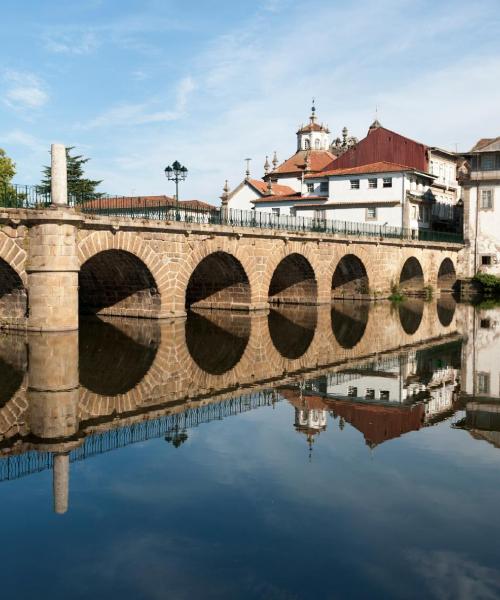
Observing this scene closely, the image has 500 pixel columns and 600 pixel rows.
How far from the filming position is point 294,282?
39.1m

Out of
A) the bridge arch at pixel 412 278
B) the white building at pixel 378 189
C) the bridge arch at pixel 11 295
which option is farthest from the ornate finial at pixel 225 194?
the bridge arch at pixel 11 295

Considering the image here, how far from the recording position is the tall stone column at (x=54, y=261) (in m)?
21.9

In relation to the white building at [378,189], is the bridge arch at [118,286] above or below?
below

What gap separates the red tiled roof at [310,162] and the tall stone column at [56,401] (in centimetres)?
5039

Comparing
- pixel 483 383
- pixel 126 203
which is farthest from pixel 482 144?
pixel 483 383

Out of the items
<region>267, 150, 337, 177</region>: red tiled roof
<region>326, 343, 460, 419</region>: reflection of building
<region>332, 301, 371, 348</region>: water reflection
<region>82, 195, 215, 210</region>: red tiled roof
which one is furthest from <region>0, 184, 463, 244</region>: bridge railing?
<region>267, 150, 337, 177</region>: red tiled roof

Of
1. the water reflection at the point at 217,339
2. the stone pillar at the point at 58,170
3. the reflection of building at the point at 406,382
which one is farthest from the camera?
the stone pillar at the point at 58,170

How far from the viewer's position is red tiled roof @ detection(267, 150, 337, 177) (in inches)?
2704

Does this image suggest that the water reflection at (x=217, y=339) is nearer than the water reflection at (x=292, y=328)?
Yes

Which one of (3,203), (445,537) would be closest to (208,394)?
(445,537)

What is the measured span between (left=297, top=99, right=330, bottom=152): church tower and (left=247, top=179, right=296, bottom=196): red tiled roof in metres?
12.4

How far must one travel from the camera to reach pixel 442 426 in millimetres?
13383

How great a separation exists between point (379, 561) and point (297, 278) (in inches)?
1250

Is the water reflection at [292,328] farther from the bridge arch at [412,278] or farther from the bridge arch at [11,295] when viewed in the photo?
the bridge arch at [412,278]
